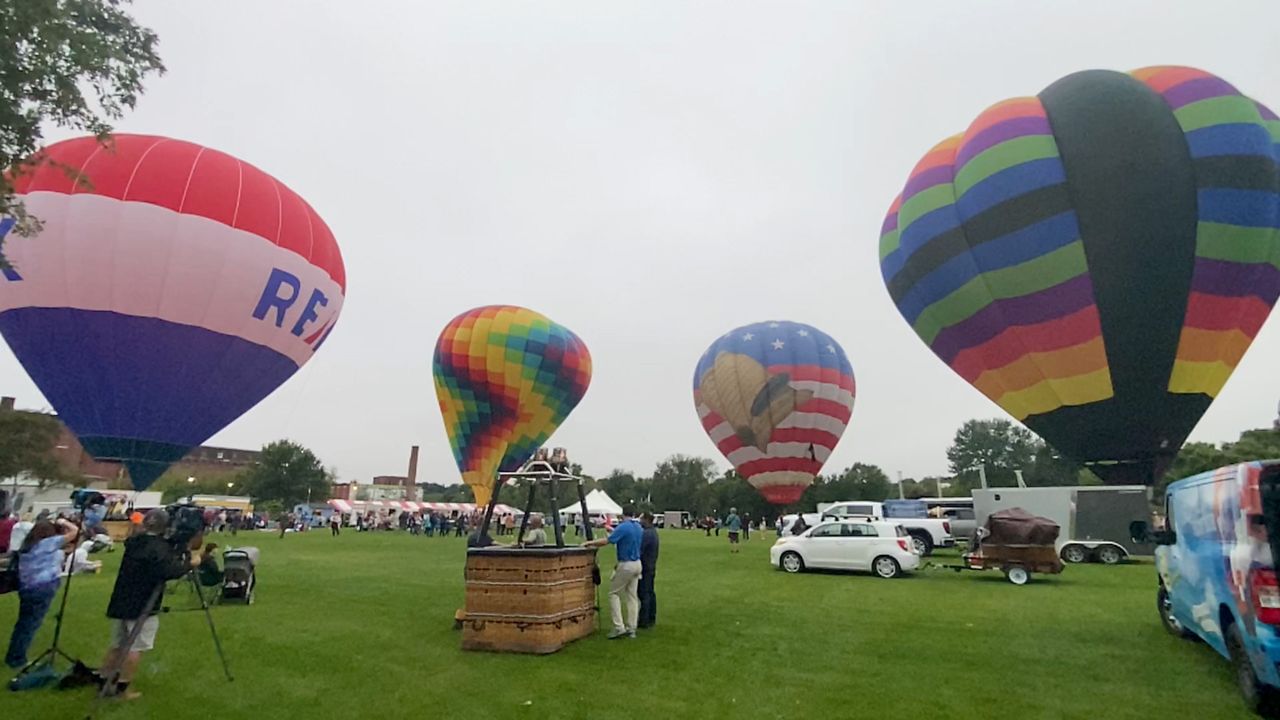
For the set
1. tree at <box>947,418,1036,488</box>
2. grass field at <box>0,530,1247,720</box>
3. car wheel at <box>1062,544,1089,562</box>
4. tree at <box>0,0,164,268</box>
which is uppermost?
tree at <box>947,418,1036,488</box>

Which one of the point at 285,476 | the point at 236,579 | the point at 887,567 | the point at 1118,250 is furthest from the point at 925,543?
the point at 285,476

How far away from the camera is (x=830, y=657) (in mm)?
8266

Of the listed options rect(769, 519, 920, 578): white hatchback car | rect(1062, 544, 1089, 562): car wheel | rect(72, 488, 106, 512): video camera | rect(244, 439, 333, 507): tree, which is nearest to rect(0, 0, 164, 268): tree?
rect(72, 488, 106, 512): video camera

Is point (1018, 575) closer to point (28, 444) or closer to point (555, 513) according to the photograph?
point (555, 513)

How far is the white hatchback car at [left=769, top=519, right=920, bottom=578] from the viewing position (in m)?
17.2

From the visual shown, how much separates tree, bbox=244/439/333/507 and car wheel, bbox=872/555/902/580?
78.0 meters

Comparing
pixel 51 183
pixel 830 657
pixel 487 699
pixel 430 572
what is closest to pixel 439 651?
pixel 487 699

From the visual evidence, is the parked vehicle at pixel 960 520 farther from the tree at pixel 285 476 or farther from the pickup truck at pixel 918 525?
the tree at pixel 285 476

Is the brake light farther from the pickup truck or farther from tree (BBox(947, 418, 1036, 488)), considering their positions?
tree (BBox(947, 418, 1036, 488))

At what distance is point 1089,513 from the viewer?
21.7 m

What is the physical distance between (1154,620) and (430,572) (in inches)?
580

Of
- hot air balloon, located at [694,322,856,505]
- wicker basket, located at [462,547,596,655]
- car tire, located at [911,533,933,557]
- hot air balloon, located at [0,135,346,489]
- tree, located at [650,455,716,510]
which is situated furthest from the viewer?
tree, located at [650,455,716,510]

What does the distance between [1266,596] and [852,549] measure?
12.8 meters

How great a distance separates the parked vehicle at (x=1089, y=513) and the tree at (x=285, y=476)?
77.7 m
